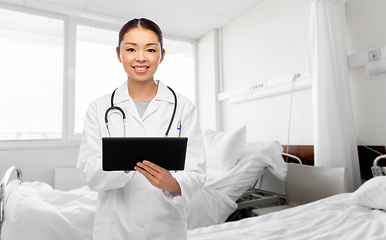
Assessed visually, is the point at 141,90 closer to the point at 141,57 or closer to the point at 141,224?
the point at 141,57

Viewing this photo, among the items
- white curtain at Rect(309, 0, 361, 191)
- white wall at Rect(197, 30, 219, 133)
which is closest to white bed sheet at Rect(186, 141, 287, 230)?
white curtain at Rect(309, 0, 361, 191)

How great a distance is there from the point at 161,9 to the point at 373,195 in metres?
2.87

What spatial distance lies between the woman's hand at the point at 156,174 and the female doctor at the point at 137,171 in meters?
0.03

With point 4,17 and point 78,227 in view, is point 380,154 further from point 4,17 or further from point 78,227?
point 4,17

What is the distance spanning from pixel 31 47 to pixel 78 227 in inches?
101

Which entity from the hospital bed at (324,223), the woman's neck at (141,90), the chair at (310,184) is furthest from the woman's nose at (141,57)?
the chair at (310,184)

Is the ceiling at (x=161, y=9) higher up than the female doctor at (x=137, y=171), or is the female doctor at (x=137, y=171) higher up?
the ceiling at (x=161, y=9)

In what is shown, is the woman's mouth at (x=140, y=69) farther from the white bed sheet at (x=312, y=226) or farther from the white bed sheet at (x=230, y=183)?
the white bed sheet at (x=230, y=183)

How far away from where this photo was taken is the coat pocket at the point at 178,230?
0.81 meters

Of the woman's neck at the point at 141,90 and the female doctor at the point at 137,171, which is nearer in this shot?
the female doctor at the point at 137,171

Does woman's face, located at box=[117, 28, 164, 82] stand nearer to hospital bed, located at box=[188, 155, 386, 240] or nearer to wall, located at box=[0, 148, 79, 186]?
hospital bed, located at box=[188, 155, 386, 240]

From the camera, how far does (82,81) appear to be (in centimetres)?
341

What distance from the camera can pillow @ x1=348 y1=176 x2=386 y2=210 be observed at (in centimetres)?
138

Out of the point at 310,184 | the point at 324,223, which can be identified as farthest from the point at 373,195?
the point at 310,184
